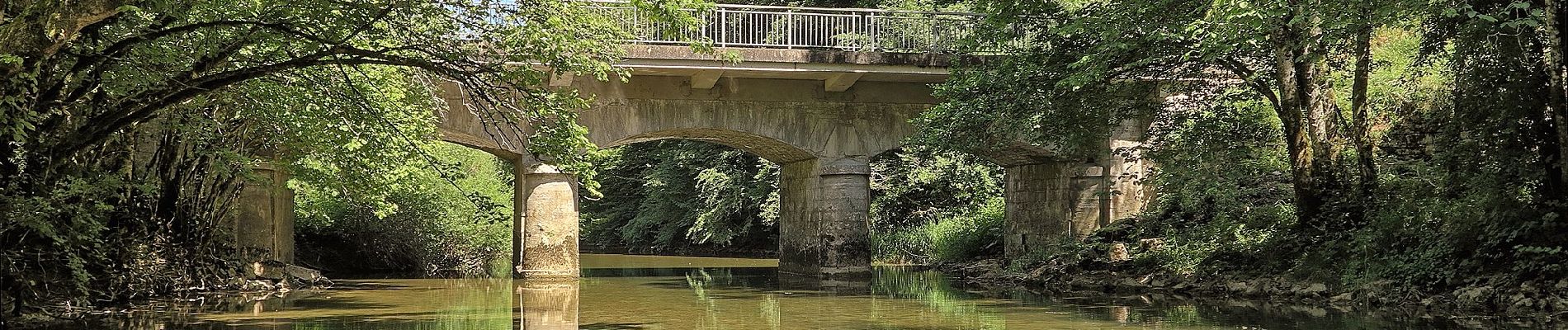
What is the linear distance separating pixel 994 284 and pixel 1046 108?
3.37 meters

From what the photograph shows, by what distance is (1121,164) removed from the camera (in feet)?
65.9

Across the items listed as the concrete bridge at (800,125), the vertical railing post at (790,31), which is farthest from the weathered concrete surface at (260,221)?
the vertical railing post at (790,31)

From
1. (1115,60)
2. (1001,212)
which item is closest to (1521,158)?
(1115,60)

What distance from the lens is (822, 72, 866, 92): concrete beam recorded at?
1870cm

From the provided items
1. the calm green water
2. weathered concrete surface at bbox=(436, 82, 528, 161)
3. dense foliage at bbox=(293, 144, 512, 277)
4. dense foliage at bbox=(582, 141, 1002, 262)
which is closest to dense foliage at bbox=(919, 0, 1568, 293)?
the calm green water

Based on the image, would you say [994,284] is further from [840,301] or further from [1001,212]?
[1001,212]

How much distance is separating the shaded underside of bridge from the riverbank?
164 centimetres

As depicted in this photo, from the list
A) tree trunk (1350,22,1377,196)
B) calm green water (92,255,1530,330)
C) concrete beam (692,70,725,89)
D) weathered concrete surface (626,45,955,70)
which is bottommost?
calm green water (92,255,1530,330)

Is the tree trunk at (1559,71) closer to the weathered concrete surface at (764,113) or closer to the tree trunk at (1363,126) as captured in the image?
the tree trunk at (1363,126)

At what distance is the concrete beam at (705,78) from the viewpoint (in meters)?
18.2

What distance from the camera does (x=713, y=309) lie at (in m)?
12.4

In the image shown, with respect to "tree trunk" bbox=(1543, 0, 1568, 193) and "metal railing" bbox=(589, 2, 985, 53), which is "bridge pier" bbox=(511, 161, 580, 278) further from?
"tree trunk" bbox=(1543, 0, 1568, 193)

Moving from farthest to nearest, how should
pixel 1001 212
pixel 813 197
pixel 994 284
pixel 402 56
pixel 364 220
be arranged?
1. pixel 1001 212
2. pixel 364 220
3. pixel 813 197
4. pixel 994 284
5. pixel 402 56

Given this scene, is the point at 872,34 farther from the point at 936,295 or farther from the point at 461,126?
the point at 461,126
